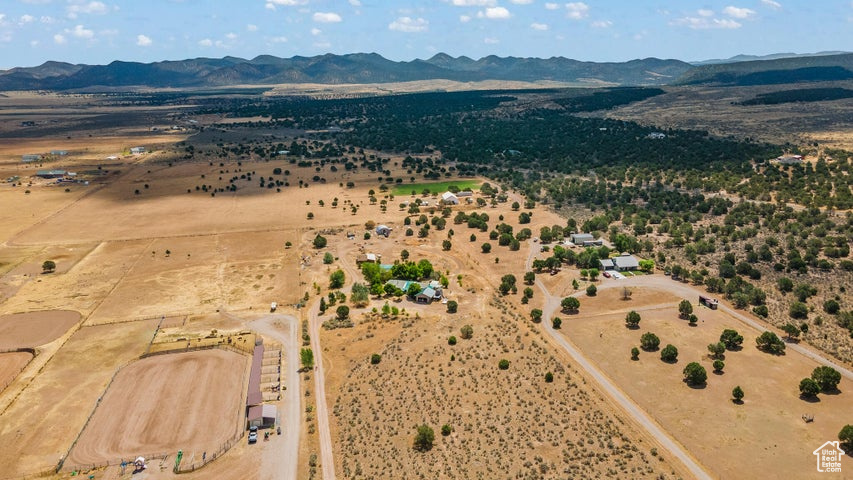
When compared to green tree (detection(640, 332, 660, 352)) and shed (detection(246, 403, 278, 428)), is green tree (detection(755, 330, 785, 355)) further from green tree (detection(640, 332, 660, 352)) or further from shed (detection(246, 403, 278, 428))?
shed (detection(246, 403, 278, 428))

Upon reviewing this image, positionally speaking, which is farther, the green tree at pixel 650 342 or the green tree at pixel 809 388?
the green tree at pixel 650 342

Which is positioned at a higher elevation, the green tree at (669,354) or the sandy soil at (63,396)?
the green tree at (669,354)

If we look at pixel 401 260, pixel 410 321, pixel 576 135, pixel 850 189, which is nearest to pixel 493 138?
pixel 576 135

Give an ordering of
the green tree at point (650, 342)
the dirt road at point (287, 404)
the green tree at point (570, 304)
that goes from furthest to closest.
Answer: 1. the green tree at point (570, 304)
2. the green tree at point (650, 342)
3. the dirt road at point (287, 404)

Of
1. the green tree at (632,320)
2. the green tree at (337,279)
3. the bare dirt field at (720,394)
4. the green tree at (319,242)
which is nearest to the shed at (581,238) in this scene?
the bare dirt field at (720,394)

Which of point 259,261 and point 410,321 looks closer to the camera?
point 410,321

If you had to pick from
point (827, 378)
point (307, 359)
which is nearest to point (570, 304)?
point (827, 378)

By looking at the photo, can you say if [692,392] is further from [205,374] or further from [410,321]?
[205,374]

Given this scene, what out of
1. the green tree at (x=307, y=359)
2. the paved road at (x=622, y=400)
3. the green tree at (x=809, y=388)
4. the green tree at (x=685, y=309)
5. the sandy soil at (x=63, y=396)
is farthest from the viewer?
the green tree at (x=685, y=309)

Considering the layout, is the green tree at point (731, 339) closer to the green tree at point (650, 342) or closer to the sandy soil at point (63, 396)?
the green tree at point (650, 342)
